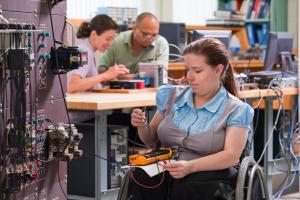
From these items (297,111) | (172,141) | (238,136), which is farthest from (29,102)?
(297,111)

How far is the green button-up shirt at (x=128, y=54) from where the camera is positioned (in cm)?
501

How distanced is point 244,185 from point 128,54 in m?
2.58

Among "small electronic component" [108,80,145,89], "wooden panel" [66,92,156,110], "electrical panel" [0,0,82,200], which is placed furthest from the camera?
"small electronic component" [108,80,145,89]

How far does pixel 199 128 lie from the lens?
277 centimetres

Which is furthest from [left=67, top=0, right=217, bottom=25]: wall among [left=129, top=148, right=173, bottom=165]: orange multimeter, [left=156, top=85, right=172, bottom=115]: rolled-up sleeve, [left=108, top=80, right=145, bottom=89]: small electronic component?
[left=129, top=148, right=173, bottom=165]: orange multimeter

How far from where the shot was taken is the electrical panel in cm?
245

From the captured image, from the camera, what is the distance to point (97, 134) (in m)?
3.52

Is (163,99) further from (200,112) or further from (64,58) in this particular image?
(64,58)

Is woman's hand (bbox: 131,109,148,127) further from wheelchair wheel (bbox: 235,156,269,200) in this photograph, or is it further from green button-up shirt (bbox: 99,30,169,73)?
green button-up shirt (bbox: 99,30,169,73)

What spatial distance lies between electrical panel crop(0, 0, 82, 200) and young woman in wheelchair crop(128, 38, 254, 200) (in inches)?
14.4

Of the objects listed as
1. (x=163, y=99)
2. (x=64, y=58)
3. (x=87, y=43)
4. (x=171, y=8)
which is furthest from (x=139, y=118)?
(x=171, y=8)

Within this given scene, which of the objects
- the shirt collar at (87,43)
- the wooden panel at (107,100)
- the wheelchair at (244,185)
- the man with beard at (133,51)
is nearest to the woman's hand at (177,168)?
the wheelchair at (244,185)

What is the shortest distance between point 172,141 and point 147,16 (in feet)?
7.23

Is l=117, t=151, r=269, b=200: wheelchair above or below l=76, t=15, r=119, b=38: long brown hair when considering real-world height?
below
